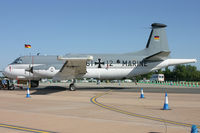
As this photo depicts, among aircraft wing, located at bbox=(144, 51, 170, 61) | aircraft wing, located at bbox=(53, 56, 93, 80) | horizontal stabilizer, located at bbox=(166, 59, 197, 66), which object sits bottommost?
aircraft wing, located at bbox=(53, 56, 93, 80)

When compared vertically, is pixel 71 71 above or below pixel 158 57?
below

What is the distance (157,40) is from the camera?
3025cm

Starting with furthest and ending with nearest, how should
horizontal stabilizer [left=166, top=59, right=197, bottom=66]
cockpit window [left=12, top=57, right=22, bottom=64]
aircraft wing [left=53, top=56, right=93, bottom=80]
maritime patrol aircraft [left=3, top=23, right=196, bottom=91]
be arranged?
horizontal stabilizer [left=166, top=59, right=197, bottom=66] < cockpit window [left=12, top=57, right=22, bottom=64] < maritime patrol aircraft [left=3, top=23, right=196, bottom=91] < aircraft wing [left=53, top=56, right=93, bottom=80]

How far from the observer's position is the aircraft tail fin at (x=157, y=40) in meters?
30.0

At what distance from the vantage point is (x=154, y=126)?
304 inches

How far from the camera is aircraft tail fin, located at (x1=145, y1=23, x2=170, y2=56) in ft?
98.4

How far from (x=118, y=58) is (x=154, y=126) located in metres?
21.4

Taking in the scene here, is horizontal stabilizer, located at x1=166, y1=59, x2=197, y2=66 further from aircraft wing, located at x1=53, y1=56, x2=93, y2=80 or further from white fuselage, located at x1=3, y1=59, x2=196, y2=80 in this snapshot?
aircraft wing, located at x1=53, y1=56, x2=93, y2=80

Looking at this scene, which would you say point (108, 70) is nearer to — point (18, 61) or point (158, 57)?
point (158, 57)

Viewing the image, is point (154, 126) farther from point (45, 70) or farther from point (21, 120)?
point (45, 70)

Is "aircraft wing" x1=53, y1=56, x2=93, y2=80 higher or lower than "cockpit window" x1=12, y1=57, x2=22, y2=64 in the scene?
lower

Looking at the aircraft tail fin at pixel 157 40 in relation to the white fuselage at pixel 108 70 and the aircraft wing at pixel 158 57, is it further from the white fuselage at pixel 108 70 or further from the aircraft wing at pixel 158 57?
the white fuselage at pixel 108 70

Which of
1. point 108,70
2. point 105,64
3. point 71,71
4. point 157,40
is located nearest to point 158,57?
point 157,40

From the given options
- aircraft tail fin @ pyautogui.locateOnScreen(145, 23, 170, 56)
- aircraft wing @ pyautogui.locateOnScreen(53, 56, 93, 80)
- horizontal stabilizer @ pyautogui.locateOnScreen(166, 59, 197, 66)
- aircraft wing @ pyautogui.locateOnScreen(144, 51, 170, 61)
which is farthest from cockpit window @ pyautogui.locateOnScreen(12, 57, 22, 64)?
horizontal stabilizer @ pyautogui.locateOnScreen(166, 59, 197, 66)
